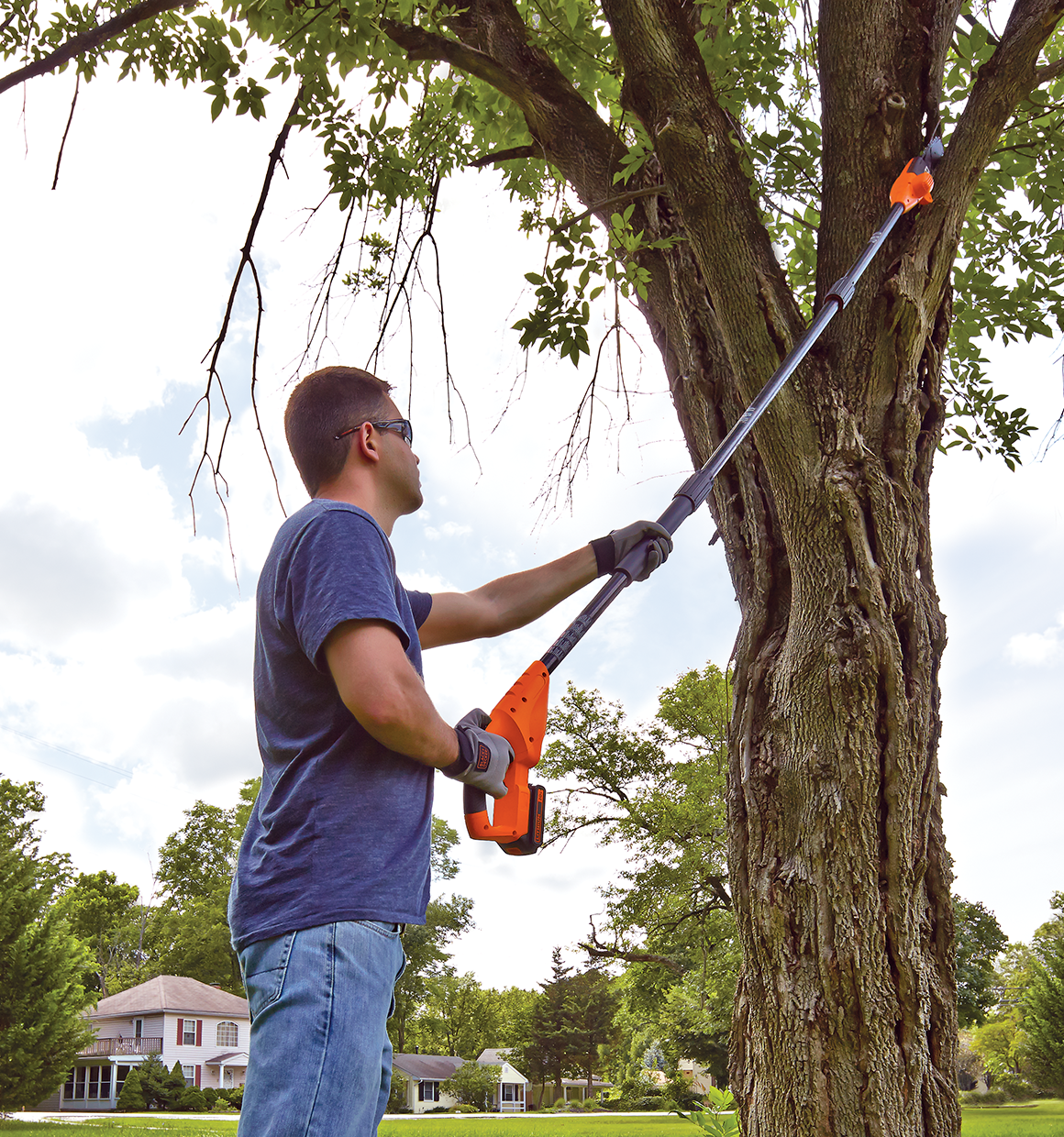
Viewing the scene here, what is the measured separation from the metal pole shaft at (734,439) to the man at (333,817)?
31.5 inches

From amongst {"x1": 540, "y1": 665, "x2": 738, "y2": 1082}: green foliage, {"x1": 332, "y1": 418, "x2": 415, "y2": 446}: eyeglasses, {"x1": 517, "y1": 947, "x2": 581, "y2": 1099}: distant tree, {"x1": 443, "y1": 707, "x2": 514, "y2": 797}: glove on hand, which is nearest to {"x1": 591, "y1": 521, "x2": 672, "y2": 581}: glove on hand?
{"x1": 332, "y1": 418, "x2": 415, "y2": 446}: eyeglasses

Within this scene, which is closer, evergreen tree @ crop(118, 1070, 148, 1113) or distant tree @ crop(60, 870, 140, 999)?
evergreen tree @ crop(118, 1070, 148, 1113)

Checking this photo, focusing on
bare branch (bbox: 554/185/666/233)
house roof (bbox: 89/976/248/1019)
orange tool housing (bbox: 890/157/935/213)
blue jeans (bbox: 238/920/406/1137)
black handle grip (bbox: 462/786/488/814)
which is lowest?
house roof (bbox: 89/976/248/1019)

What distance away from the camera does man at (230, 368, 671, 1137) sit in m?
1.48

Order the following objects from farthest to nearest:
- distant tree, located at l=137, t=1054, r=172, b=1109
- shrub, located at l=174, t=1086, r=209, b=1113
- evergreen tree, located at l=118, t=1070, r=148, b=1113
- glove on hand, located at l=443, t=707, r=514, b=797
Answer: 1. distant tree, located at l=137, t=1054, r=172, b=1109
2. evergreen tree, located at l=118, t=1070, r=148, b=1113
3. shrub, located at l=174, t=1086, r=209, b=1113
4. glove on hand, located at l=443, t=707, r=514, b=797

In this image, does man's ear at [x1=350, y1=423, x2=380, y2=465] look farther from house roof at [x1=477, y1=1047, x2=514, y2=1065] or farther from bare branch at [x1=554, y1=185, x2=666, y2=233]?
house roof at [x1=477, y1=1047, x2=514, y2=1065]

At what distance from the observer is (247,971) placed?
1.61m

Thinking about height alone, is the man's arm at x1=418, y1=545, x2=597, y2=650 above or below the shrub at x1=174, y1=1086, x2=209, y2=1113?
above

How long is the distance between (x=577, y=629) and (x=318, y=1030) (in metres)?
1.27

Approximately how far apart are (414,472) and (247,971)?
1050 mm

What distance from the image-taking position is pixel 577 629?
2529 millimetres

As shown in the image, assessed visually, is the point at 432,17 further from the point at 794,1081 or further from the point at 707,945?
the point at 707,945

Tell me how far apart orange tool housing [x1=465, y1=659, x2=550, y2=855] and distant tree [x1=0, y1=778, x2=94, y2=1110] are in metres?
26.6

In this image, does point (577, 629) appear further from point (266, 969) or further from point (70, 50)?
point (70, 50)
